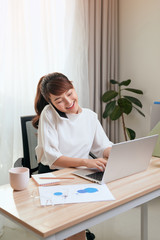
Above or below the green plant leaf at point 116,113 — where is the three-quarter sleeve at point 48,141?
above

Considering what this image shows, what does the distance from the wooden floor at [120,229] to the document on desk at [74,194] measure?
1137 mm

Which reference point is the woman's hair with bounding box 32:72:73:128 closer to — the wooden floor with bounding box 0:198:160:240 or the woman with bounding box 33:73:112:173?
the woman with bounding box 33:73:112:173

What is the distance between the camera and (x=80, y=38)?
3102 millimetres

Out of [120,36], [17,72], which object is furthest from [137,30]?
[17,72]

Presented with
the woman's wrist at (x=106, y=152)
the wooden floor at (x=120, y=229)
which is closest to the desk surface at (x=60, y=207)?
the woman's wrist at (x=106, y=152)

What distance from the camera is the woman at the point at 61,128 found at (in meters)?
1.79

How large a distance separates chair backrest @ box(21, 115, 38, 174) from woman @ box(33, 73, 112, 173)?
213 mm

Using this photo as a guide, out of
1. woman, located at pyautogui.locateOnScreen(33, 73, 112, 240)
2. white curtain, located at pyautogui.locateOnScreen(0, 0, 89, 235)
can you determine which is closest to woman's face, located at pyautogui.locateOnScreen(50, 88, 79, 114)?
woman, located at pyautogui.locateOnScreen(33, 73, 112, 240)

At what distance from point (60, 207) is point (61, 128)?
0.75 metres

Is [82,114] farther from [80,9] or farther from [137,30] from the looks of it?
[137,30]

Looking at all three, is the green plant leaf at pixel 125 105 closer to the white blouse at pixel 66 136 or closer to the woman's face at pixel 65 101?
the white blouse at pixel 66 136

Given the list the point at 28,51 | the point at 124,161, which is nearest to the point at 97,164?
the point at 124,161

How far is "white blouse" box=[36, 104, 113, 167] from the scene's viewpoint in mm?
1798

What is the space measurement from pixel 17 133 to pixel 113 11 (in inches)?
66.6
